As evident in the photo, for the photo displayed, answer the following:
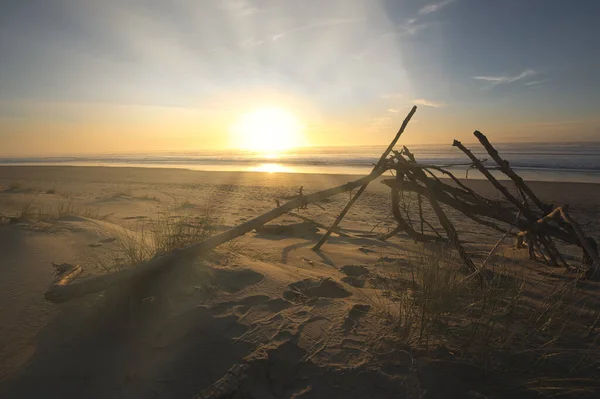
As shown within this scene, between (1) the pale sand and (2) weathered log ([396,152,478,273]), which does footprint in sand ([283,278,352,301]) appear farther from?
(2) weathered log ([396,152,478,273])

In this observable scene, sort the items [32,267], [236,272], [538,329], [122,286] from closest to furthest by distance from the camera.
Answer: [538,329] → [122,286] → [32,267] → [236,272]

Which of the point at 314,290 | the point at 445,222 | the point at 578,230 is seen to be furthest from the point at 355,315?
the point at 578,230

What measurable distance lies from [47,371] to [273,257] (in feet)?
8.60

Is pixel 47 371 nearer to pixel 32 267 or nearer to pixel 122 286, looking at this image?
pixel 122 286

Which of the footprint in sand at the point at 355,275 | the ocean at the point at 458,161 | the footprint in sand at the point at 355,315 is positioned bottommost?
the footprint in sand at the point at 355,275

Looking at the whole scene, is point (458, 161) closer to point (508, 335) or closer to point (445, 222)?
point (445, 222)

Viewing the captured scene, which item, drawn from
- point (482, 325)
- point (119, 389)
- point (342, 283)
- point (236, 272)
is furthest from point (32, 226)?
point (482, 325)

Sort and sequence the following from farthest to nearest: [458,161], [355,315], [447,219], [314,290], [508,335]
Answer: [458,161], [447,219], [314,290], [355,315], [508,335]

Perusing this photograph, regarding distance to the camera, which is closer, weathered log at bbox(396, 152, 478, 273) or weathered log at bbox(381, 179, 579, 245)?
weathered log at bbox(396, 152, 478, 273)

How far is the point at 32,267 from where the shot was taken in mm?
2803

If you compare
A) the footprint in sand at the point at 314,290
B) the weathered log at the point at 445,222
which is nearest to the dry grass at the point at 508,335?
the footprint in sand at the point at 314,290

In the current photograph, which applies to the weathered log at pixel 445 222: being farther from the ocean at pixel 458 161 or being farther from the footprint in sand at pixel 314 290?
the ocean at pixel 458 161

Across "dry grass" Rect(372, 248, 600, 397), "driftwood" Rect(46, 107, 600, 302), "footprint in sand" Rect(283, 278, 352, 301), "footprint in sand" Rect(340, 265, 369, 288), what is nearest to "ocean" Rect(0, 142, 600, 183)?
"driftwood" Rect(46, 107, 600, 302)

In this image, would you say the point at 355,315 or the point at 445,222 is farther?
the point at 445,222
